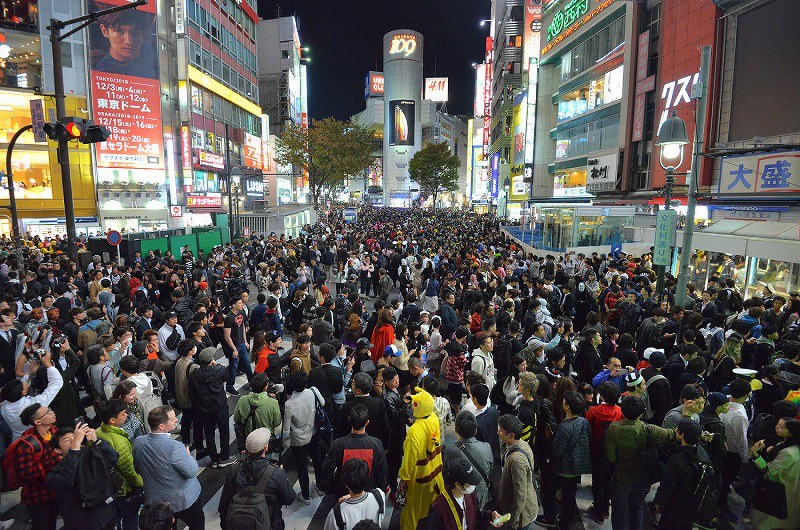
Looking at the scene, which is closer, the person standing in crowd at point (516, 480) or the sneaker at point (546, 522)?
the person standing in crowd at point (516, 480)

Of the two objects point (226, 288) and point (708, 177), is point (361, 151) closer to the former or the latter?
point (708, 177)

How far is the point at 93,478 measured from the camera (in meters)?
3.53

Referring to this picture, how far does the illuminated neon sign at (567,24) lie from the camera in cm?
2914

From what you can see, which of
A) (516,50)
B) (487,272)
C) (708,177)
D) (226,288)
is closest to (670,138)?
(487,272)

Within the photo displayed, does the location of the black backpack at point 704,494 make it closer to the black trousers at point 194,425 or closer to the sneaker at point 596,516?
the sneaker at point 596,516

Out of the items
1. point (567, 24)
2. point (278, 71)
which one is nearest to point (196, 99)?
point (567, 24)

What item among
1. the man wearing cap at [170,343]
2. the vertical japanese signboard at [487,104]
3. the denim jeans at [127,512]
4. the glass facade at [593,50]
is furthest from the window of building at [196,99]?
the vertical japanese signboard at [487,104]

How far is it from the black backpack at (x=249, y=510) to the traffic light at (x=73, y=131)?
28.4ft

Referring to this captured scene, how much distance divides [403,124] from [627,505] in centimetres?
10372

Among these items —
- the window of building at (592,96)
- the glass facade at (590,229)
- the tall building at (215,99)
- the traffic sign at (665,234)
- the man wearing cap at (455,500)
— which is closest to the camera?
the man wearing cap at (455,500)

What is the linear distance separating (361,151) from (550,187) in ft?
64.8

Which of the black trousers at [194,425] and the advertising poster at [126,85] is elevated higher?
the advertising poster at [126,85]

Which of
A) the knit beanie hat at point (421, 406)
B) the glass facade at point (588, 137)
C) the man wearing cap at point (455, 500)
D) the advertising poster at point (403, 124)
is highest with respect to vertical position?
the advertising poster at point (403, 124)

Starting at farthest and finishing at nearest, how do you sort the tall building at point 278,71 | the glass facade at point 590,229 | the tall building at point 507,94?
the tall building at point 278,71 < the tall building at point 507,94 < the glass facade at point 590,229
